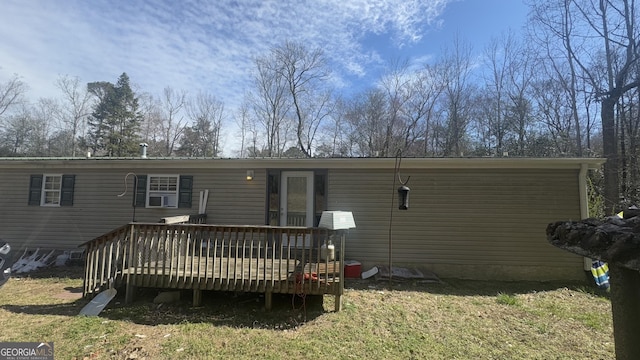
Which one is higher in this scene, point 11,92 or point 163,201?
point 11,92

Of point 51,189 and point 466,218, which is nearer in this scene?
point 466,218

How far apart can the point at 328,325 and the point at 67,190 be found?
8.21 m

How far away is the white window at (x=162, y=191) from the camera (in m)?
7.77

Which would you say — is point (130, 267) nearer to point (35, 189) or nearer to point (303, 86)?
point (35, 189)

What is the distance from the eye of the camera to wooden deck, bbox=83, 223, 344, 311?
469 cm

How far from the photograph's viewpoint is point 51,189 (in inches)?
321

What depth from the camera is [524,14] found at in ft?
51.2

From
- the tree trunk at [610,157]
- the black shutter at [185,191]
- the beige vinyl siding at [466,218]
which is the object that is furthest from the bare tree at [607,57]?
the black shutter at [185,191]

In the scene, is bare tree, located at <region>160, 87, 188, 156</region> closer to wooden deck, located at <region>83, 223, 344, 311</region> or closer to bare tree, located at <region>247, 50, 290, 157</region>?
bare tree, located at <region>247, 50, 290, 157</region>

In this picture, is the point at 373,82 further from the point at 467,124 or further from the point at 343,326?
the point at 343,326

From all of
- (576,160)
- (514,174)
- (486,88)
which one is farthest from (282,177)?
(486,88)

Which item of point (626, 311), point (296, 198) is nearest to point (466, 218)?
point (296, 198)

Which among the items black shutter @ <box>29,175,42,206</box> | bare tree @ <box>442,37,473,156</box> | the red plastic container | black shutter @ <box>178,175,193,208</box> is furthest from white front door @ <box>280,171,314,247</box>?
bare tree @ <box>442,37,473,156</box>

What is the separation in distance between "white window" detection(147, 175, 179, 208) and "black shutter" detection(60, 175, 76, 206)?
87.6 inches
